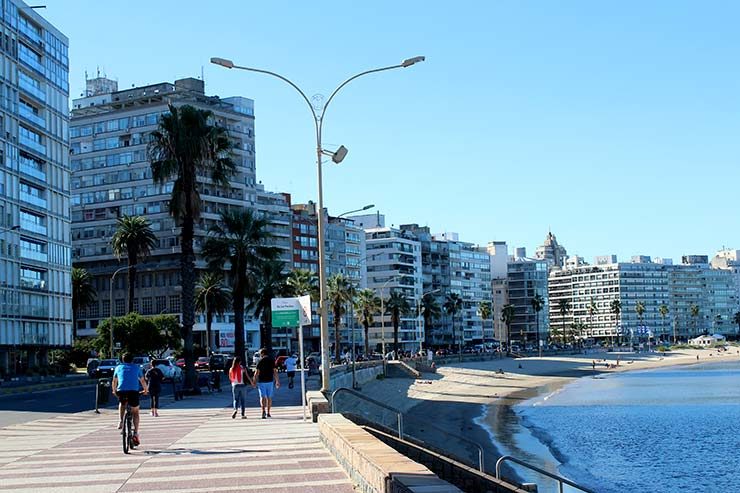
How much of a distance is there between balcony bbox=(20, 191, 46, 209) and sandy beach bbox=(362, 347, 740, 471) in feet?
110

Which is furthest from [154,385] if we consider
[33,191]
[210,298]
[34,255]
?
[210,298]

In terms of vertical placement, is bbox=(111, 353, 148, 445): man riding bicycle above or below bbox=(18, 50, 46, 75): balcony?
below

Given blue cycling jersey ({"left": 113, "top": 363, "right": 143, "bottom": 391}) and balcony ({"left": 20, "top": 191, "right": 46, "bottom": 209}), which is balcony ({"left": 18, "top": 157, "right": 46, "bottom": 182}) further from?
blue cycling jersey ({"left": 113, "top": 363, "right": 143, "bottom": 391})

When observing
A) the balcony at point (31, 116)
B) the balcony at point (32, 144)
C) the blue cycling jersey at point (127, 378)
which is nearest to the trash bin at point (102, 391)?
the blue cycling jersey at point (127, 378)

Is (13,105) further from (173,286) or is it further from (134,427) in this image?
(134,427)

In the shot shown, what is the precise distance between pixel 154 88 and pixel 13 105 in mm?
42652

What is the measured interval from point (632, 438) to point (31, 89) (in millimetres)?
61347

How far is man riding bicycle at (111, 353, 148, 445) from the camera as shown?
1848 cm

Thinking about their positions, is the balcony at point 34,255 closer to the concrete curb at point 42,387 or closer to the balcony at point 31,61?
the balcony at point 31,61

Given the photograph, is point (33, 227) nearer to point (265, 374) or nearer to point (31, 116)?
point (31, 116)

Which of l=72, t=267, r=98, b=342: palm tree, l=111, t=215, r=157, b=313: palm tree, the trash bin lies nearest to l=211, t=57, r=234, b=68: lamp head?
the trash bin

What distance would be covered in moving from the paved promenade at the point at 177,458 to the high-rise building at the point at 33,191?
57.4 m

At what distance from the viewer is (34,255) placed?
8556 centimetres

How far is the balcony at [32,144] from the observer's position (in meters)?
83.9
